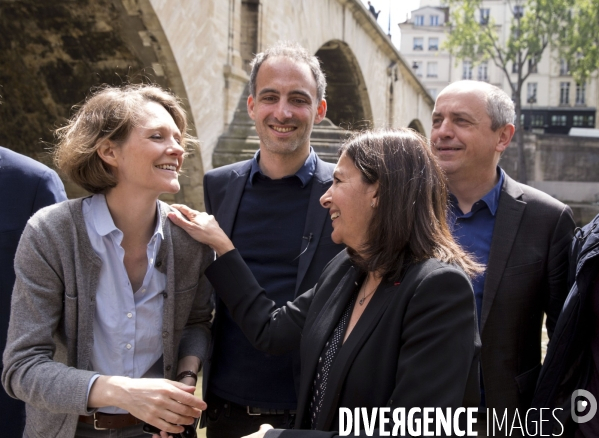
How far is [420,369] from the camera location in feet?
4.82

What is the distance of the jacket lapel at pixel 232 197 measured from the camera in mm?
2449

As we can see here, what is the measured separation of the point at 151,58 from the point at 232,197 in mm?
6641

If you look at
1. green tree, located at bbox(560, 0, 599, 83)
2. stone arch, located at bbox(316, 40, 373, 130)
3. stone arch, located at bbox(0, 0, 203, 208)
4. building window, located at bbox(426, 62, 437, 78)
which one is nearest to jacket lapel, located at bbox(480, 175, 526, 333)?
stone arch, located at bbox(0, 0, 203, 208)

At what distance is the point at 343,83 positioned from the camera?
59.6 feet

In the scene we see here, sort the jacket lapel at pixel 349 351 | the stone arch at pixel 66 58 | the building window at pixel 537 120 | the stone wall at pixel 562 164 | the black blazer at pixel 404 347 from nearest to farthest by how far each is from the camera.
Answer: the black blazer at pixel 404 347, the jacket lapel at pixel 349 351, the stone arch at pixel 66 58, the stone wall at pixel 562 164, the building window at pixel 537 120

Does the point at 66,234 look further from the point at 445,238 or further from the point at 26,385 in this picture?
the point at 445,238

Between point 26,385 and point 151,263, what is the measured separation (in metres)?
0.46

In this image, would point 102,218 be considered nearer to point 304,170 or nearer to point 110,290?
point 110,290

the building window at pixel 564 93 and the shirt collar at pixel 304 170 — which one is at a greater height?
the building window at pixel 564 93

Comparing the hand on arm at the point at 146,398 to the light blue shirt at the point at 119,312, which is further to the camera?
the light blue shirt at the point at 119,312

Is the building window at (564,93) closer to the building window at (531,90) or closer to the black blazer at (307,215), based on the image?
the building window at (531,90)

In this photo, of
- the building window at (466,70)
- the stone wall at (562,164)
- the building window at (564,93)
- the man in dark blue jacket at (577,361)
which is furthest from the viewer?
the building window at (466,70)

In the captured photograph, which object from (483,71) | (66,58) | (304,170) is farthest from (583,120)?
(304,170)

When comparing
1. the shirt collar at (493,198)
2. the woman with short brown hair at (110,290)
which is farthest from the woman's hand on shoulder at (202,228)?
the shirt collar at (493,198)
